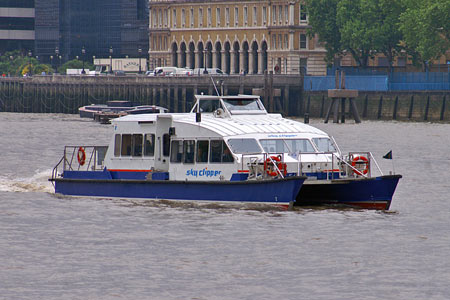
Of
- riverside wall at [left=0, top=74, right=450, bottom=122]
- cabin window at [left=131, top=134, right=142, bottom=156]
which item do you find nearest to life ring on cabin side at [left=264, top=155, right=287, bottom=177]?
cabin window at [left=131, top=134, right=142, bottom=156]

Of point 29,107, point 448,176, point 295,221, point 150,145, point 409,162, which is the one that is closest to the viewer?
point 295,221

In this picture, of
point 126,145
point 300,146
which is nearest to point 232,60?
point 126,145

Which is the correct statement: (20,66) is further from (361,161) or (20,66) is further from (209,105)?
(361,161)

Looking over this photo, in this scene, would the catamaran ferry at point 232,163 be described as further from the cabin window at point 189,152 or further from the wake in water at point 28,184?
the wake in water at point 28,184

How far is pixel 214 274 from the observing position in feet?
94.8

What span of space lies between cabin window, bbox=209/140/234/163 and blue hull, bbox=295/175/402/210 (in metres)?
2.57

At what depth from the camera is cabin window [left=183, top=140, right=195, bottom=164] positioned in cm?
3894

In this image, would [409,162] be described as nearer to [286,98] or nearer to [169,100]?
[286,98]

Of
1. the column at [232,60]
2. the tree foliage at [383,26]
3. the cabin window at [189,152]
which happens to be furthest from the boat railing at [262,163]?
the column at [232,60]

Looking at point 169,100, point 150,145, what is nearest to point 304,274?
point 150,145

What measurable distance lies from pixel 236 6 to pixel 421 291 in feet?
501

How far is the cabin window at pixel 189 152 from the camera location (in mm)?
38938

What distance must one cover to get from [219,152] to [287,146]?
2159 mm

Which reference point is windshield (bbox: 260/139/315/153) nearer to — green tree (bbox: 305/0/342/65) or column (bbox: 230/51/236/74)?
green tree (bbox: 305/0/342/65)
